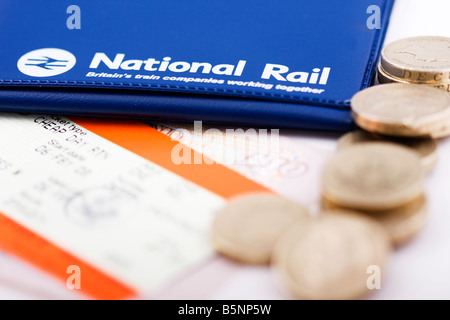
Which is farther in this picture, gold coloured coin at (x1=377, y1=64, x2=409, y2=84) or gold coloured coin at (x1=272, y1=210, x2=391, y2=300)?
gold coloured coin at (x1=377, y1=64, x2=409, y2=84)

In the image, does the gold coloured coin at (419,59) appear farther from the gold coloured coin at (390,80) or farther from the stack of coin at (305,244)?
the stack of coin at (305,244)

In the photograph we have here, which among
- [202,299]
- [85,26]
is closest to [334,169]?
[202,299]

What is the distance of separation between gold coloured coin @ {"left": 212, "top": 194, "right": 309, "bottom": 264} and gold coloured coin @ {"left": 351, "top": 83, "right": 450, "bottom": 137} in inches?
7.3

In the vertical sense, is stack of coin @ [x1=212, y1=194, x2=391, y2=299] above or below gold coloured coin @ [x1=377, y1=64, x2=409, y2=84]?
below

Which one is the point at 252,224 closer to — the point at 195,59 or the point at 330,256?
the point at 330,256

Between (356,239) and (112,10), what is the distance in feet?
2.43

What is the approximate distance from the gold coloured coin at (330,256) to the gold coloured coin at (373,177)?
0.03 m

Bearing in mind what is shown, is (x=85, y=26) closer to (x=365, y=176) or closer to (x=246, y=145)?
(x=246, y=145)

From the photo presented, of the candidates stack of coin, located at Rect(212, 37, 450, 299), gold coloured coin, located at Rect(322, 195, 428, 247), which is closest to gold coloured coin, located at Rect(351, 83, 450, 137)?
stack of coin, located at Rect(212, 37, 450, 299)

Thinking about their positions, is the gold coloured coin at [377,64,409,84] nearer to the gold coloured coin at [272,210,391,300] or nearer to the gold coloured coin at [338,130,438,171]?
the gold coloured coin at [338,130,438,171]

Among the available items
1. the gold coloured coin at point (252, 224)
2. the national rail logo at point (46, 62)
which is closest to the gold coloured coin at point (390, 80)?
the gold coloured coin at point (252, 224)

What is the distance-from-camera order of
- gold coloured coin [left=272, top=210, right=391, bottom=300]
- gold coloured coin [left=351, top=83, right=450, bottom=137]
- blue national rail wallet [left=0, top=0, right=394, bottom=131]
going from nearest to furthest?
gold coloured coin [left=272, top=210, right=391, bottom=300] → gold coloured coin [left=351, top=83, right=450, bottom=137] → blue national rail wallet [left=0, top=0, right=394, bottom=131]

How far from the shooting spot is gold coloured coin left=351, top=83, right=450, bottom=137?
894 millimetres

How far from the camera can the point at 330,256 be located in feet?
2.43
